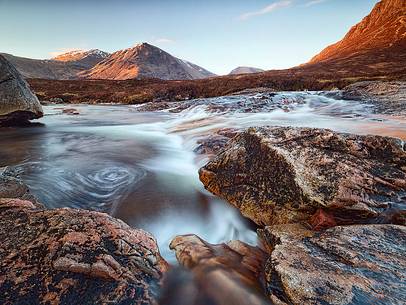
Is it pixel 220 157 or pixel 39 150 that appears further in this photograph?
pixel 39 150

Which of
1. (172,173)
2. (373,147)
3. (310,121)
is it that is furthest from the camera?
(310,121)

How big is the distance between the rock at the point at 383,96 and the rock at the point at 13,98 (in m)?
12.5

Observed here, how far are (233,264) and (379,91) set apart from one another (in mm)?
15824

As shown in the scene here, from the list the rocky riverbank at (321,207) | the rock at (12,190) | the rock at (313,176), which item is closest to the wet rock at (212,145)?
the rocky riverbank at (321,207)

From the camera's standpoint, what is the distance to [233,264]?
2.88 metres

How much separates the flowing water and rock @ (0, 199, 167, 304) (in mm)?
767

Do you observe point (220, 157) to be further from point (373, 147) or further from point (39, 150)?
point (39, 150)

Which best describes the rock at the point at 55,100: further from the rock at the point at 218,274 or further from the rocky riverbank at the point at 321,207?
the rock at the point at 218,274

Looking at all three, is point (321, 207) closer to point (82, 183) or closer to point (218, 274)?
point (218, 274)

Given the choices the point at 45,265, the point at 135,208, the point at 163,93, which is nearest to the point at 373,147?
the point at 135,208

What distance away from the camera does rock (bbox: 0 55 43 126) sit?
9602 millimetres

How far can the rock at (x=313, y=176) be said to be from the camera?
3.20 metres

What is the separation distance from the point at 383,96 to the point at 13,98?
15431mm

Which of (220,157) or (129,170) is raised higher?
(220,157)
